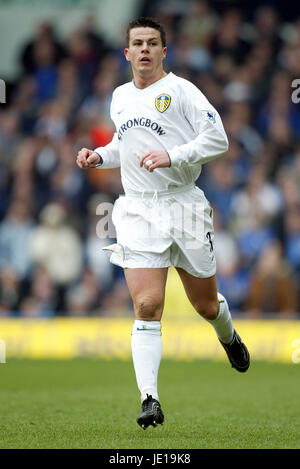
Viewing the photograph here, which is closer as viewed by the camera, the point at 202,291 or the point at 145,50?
the point at 145,50

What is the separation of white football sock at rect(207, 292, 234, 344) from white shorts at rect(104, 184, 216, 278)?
0.49 metres

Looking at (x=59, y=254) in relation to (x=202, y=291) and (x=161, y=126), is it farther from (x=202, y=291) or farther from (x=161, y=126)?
(x=161, y=126)

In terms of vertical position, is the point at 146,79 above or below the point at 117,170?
below

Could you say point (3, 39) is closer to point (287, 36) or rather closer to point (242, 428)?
point (287, 36)

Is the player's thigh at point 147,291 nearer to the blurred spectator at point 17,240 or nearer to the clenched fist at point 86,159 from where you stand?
the clenched fist at point 86,159

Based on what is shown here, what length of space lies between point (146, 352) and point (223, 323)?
1239 mm

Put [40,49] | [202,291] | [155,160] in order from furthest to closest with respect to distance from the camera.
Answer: [40,49], [202,291], [155,160]

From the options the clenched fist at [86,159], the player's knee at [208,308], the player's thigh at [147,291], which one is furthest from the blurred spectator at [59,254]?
the player's thigh at [147,291]

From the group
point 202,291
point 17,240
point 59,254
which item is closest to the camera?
point 202,291

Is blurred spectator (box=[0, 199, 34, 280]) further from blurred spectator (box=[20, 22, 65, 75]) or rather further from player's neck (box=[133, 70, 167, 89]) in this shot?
player's neck (box=[133, 70, 167, 89])

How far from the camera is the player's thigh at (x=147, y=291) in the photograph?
240 inches

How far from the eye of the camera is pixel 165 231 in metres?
6.30

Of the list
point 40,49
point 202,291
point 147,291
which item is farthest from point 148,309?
point 40,49

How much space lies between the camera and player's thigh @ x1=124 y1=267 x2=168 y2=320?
6086 mm
